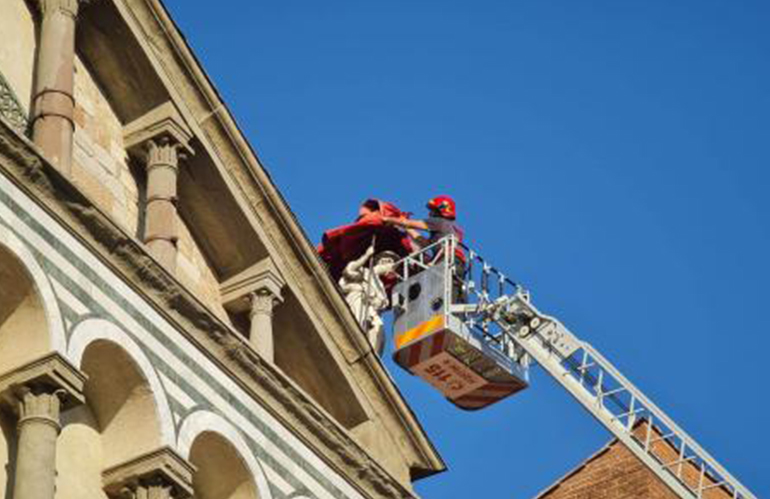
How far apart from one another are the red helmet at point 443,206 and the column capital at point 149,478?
10809 millimetres

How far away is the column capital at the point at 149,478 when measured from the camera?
24.4m

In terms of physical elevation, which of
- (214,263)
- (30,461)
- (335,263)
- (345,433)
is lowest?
(30,461)

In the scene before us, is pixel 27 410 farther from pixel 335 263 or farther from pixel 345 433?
pixel 335 263

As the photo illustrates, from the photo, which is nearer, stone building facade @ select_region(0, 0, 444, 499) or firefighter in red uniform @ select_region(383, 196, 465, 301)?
stone building facade @ select_region(0, 0, 444, 499)

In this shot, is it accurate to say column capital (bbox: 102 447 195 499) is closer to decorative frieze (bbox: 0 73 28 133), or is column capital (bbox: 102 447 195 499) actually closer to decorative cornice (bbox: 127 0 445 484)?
decorative frieze (bbox: 0 73 28 133)

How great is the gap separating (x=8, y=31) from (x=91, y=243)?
262cm

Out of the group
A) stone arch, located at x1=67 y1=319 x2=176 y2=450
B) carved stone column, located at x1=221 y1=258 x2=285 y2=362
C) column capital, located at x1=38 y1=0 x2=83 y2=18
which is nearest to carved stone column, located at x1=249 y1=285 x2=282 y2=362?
carved stone column, located at x1=221 y1=258 x2=285 y2=362

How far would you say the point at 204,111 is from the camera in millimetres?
27672

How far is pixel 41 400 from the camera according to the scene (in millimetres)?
23422

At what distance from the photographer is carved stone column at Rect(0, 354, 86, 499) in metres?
22.9

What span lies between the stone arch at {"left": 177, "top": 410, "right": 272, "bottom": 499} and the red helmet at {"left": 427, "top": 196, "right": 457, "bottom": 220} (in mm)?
9335

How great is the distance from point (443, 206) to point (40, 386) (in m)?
12.0

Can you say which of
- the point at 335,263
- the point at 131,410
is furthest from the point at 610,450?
the point at 131,410

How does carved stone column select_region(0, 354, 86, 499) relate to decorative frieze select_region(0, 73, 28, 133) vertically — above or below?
below
